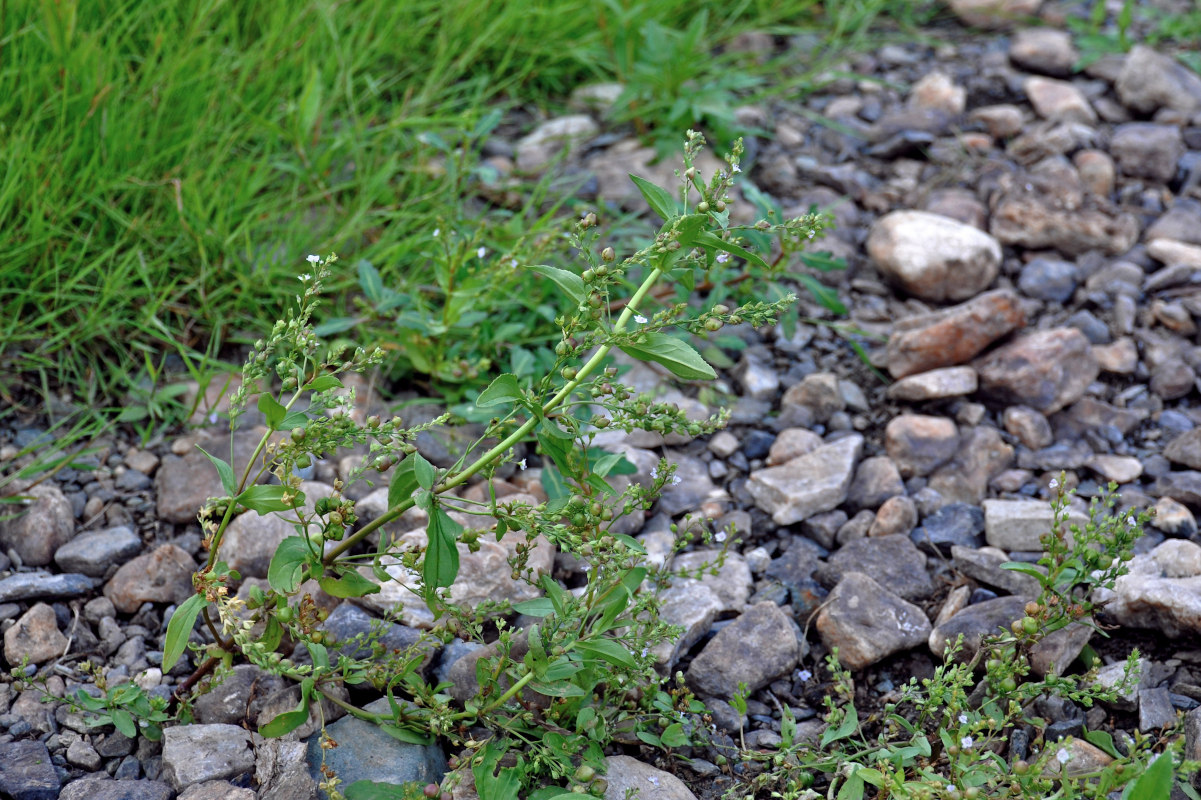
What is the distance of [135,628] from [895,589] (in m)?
1.70

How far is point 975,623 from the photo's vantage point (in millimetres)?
2119

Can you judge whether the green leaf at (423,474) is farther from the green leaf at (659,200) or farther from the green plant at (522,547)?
the green leaf at (659,200)

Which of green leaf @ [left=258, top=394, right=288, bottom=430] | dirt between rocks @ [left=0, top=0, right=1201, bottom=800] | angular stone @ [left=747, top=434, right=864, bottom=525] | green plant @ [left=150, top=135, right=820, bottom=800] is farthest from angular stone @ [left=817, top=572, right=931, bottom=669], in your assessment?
green leaf @ [left=258, top=394, right=288, bottom=430]

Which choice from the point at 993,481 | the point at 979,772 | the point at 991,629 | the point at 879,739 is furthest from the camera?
the point at 993,481

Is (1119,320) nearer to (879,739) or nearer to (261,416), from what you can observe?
(879,739)

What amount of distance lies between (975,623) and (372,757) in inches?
49.4

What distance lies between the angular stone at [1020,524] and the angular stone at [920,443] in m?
0.25

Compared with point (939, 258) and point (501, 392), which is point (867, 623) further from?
point (939, 258)

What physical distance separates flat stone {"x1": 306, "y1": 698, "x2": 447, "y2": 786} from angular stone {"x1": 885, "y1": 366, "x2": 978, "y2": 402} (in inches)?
64.0

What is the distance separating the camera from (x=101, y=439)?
2646 mm

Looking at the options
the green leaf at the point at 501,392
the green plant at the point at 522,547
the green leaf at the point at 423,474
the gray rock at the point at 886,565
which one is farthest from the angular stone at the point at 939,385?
the green leaf at the point at 423,474

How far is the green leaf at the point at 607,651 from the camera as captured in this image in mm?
1758

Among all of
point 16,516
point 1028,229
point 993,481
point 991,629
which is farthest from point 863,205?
point 16,516

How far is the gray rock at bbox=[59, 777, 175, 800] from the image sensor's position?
180 cm
